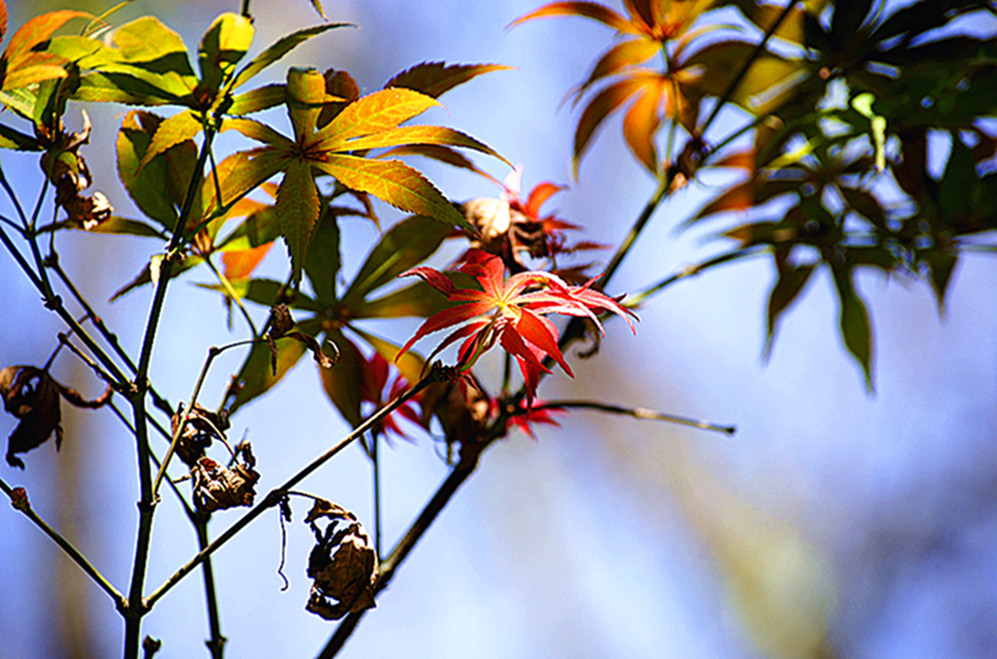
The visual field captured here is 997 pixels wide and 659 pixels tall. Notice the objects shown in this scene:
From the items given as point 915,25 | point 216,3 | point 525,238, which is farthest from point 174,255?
point 216,3

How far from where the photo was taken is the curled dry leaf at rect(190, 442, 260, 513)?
289 millimetres

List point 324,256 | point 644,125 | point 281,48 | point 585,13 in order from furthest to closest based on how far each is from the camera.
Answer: point 644,125 → point 585,13 → point 324,256 → point 281,48

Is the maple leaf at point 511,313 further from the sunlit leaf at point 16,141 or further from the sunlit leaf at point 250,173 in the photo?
the sunlit leaf at point 16,141

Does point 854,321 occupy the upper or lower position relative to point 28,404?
lower

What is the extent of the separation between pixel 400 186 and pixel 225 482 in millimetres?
144

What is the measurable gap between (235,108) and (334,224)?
104 mm

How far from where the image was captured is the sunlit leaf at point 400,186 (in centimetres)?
31

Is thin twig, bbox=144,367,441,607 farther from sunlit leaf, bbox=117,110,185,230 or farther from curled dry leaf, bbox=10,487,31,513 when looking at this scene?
sunlit leaf, bbox=117,110,185,230

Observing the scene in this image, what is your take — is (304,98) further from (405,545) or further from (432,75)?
(405,545)

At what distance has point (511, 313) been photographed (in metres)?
0.30

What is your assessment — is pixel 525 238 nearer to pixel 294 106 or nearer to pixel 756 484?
pixel 294 106

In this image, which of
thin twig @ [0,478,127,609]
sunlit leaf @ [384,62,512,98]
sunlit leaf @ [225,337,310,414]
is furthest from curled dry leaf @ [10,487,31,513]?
sunlit leaf @ [384,62,512,98]

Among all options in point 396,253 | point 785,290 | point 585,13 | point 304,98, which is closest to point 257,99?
point 304,98

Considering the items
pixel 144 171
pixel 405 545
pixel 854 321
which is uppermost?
pixel 144 171
